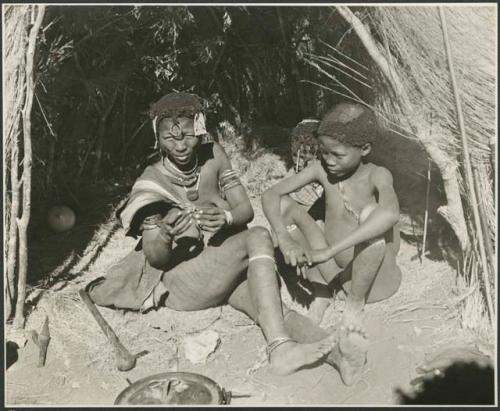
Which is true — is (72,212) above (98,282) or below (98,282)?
above

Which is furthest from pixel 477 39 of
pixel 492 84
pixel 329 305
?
pixel 329 305

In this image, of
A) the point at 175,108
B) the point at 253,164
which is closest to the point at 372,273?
the point at 175,108

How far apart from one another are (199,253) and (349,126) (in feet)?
3.08

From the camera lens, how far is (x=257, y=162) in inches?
180

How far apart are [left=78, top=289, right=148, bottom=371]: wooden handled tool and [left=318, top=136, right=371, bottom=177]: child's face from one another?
1.21 metres

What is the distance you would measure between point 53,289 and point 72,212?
3.06 ft

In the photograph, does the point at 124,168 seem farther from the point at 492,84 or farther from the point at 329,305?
the point at 492,84

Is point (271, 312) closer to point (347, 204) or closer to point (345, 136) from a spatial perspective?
point (347, 204)

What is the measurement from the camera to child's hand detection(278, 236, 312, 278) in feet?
9.36

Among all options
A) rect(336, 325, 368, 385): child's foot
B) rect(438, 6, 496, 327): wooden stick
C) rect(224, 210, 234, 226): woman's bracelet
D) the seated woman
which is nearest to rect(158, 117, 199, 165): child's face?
the seated woman

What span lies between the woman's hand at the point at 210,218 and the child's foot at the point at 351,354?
0.73 metres

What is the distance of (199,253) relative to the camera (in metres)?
3.10

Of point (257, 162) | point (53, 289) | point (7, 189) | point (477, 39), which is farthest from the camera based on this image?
point (257, 162)

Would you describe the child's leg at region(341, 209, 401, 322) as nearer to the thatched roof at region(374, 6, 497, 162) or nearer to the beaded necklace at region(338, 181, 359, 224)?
the beaded necklace at region(338, 181, 359, 224)
